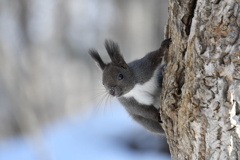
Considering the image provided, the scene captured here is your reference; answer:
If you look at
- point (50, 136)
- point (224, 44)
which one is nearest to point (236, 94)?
point (224, 44)

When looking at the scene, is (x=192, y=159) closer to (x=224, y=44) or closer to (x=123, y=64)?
(x=224, y=44)

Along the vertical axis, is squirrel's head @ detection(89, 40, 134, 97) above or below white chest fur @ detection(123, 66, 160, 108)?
above

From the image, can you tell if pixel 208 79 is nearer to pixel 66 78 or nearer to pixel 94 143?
pixel 94 143

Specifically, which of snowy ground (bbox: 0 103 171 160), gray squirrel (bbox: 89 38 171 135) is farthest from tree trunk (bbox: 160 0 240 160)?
snowy ground (bbox: 0 103 171 160)

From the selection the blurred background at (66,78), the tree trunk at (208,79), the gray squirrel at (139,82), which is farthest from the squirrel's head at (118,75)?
the blurred background at (66,78)

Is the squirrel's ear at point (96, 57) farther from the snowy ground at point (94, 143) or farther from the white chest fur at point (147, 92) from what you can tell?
the snowy ground at point (94, 143)

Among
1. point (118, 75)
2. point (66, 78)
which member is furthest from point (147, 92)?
point (66, 78)

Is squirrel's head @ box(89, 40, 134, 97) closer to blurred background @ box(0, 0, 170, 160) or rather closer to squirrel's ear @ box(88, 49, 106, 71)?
squirrel's ear @ box(88, 49, 106, 71)
